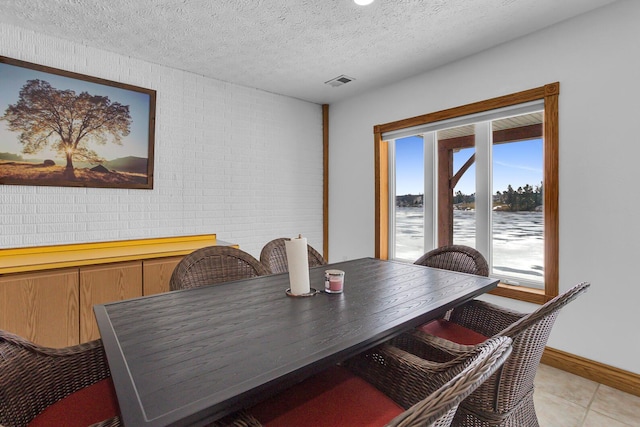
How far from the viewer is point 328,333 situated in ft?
3.67

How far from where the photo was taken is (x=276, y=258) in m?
2.47

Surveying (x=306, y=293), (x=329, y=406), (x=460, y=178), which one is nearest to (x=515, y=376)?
(x=329, y=406)

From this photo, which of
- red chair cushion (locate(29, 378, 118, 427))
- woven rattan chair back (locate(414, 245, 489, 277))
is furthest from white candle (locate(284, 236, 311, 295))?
woven rattan chair back (locate(414, 245, 489, 277))

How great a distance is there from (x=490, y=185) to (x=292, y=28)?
7.29ft

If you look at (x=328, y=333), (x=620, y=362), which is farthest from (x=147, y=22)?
(x=620, y=362)

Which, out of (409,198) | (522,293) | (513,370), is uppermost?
(409,198)

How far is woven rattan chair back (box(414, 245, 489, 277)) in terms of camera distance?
2121mm

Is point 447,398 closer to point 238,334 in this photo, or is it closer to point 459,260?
point 238,334

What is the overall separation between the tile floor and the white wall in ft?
0.67

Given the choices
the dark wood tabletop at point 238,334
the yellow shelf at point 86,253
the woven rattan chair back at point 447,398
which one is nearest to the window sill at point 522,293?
the dark wood tabletop at point 238,334

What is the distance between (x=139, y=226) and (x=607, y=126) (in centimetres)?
391

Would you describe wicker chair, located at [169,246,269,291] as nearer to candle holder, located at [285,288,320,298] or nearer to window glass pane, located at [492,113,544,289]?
candle holder, located at [285,288,320,298]

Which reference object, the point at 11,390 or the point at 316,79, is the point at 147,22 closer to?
the point at 316,79

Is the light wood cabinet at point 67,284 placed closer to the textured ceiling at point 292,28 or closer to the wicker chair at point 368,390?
the textured ceiling at point 292,28
